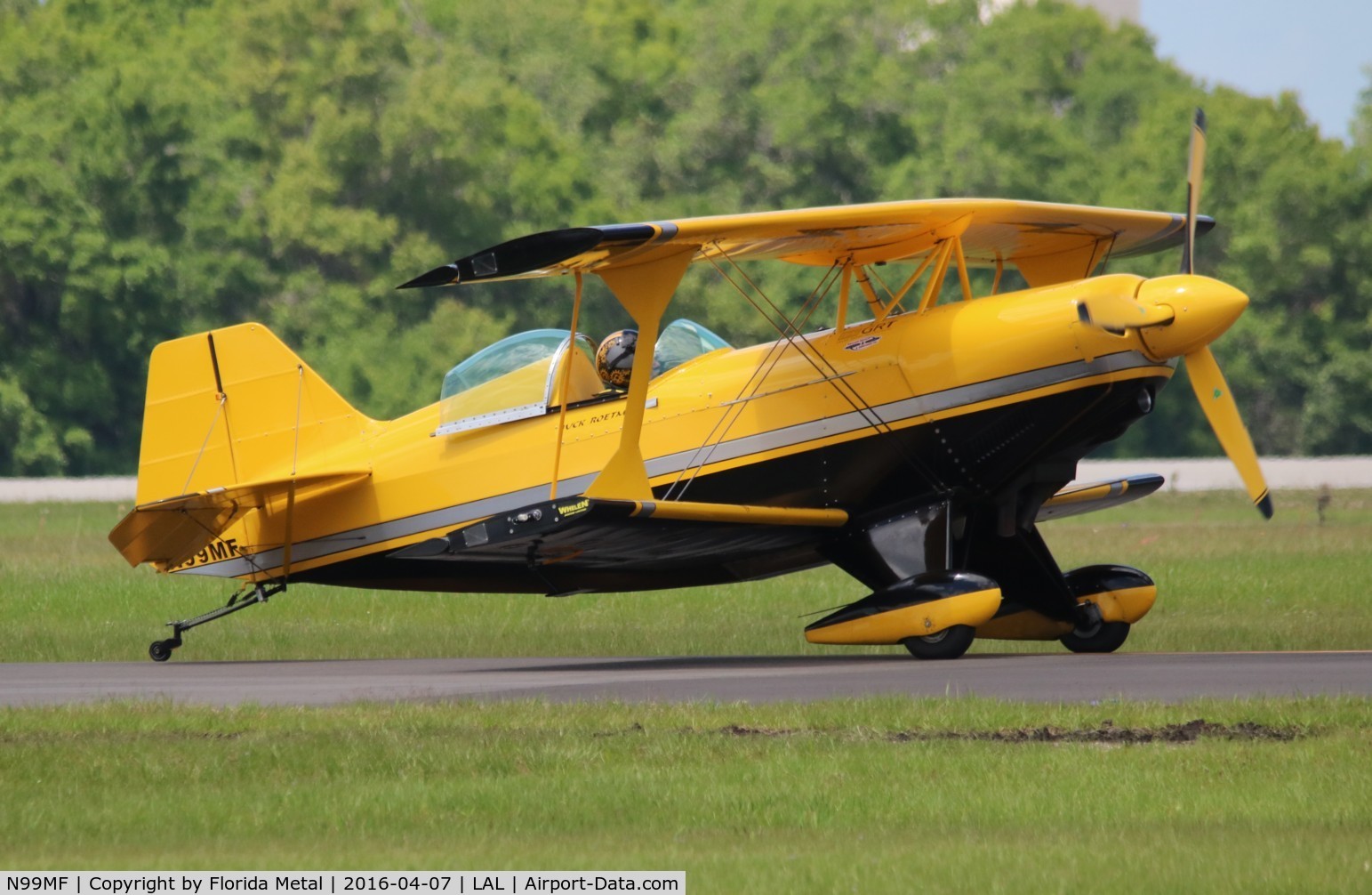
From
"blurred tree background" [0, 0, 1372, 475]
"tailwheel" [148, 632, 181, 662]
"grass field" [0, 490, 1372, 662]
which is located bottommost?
"grass field" [0, 490, 1372, 662]

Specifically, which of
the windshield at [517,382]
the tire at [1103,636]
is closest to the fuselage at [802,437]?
the windshield at [517,382]

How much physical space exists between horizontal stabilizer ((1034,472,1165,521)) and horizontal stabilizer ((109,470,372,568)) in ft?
20.7

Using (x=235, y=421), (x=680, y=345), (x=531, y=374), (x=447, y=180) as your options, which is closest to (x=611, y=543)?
(x=531, y=374)

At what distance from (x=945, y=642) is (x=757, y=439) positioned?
2.31 metres

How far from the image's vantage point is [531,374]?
54.7 ft

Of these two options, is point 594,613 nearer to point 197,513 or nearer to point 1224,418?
point 197,513

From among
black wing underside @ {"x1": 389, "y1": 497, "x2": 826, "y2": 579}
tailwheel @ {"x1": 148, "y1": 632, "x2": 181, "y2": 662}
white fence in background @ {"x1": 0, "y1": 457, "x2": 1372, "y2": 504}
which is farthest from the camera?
white fence in background @ {"x1": 0, "y1": 457, "x2": 1372, "y2": 504}

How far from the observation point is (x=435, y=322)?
57.1 m

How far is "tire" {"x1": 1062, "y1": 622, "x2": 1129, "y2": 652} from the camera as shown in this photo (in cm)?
1609

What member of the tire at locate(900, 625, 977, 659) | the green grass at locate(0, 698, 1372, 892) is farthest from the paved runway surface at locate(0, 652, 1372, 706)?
the green grass at locate(0, 698, 1372, 892)

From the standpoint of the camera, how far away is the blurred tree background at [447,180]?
5569 cm

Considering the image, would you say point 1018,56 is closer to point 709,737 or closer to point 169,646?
point 169,646

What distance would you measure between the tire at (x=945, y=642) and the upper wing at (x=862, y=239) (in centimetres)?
326

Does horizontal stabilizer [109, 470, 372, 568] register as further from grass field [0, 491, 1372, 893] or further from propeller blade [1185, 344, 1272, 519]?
propeller blade [1185, 344, 1272, 519]
